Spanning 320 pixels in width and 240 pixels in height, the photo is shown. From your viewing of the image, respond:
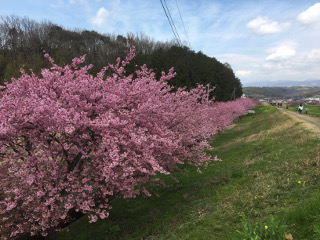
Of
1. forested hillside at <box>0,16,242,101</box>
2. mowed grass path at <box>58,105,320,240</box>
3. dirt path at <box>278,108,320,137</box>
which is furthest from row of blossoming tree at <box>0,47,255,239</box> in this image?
forested hillside at <box>0,16,242,101</box>

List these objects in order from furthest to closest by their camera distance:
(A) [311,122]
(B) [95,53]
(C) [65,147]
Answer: (B) [95,53], (A) [311,122], (C) [65,147]

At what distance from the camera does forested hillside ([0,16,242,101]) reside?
43375 millimetres

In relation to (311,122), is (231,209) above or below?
above

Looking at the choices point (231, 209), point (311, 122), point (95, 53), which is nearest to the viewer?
point (231, 209)

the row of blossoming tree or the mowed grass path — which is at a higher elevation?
the row of blossoming tree

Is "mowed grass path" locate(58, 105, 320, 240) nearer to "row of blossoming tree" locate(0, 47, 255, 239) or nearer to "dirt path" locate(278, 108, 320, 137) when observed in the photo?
"row of blossoming tree" locate(0, 47, 255, 239)

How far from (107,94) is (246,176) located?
6391 mm

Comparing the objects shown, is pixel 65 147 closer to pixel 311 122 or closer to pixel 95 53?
pixel 311 122

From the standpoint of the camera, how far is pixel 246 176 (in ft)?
28.0

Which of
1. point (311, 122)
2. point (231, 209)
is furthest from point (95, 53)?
point (231, 209)

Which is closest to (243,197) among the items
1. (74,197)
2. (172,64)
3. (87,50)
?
(74,197)

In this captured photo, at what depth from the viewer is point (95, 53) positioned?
235 feet

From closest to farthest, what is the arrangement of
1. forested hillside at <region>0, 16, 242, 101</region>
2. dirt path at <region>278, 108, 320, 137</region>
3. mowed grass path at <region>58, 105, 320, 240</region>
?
mowed grass path at <region>58, 105, 320, 240</region> → dirt path at <region>278, 108, 320, 137</region> → forested hillside at <region>0, 16, 242, 101</region>

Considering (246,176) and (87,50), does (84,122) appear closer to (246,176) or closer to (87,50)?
(246,176)
